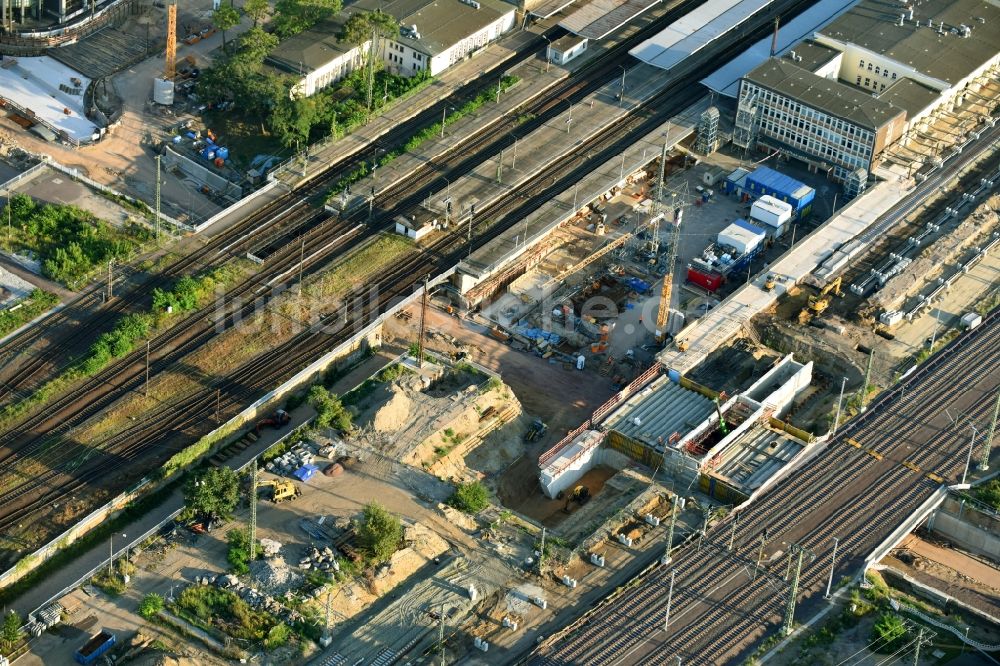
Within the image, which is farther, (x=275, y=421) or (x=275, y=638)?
(x=275, y=421)

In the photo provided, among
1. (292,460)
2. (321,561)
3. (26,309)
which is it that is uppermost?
(26,309)


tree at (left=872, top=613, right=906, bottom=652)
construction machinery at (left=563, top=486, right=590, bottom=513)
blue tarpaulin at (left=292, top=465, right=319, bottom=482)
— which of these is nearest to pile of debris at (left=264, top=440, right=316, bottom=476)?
blue tarpaulin at (left=292, top=465, right=319, bottom=482)

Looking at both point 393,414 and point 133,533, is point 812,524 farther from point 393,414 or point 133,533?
point 133,533

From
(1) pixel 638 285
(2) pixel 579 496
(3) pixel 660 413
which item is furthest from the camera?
(1) pixel 638 285

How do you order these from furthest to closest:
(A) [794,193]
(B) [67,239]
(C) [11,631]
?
(A) [794,193] < (B) [67,239] < (C) [11,631]

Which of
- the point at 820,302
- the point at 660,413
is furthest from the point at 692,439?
the point at 820,302

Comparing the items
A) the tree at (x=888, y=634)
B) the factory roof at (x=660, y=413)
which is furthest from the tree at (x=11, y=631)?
the tree at (x=888, y=634)

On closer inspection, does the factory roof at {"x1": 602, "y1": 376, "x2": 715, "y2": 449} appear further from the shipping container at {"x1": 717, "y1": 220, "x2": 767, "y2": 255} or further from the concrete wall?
the shipping container at {"x1": 717, "y1": 220, "x2": 767, "y2": 255}

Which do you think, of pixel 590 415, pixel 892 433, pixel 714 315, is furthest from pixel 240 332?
pixel 892 433
